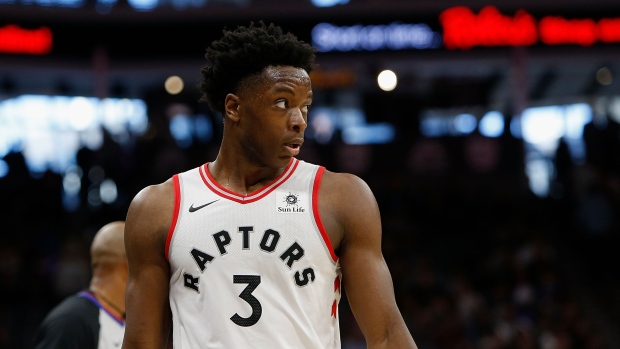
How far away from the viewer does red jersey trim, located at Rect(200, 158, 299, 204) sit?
10.9ft

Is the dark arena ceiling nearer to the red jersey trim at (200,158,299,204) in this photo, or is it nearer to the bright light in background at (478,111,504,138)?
the bright light in background at (478,111,504,138)

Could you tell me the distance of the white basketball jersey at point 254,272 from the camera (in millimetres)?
3137

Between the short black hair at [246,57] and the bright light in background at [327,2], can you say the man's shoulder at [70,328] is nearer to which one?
the short black hair at [246,57]

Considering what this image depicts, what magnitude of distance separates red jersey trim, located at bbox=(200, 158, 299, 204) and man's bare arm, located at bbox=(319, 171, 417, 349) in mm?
227

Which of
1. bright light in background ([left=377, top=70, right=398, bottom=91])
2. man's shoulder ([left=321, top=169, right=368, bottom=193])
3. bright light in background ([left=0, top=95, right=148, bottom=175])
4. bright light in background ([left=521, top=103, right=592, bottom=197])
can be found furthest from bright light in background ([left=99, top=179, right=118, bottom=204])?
man's shoulder ([left=321, top=169, right=368, bottom=193])

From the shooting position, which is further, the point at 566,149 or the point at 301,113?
the point at 566,149

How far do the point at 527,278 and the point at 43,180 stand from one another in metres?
7.53

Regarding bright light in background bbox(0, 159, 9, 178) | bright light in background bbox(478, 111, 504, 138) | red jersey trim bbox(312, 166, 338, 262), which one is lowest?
red jersey trim bbox(312, 166, 338, 262)

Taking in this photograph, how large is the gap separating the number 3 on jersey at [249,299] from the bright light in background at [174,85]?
489 inches

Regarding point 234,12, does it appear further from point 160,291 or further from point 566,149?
point 160,291

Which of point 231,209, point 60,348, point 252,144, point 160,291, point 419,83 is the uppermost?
point 419,83

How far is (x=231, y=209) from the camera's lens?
3.29 metres

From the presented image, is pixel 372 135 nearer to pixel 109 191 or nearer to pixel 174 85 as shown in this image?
pixel 174 85

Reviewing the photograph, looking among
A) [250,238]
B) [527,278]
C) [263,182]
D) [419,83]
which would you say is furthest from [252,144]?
[419,83]
